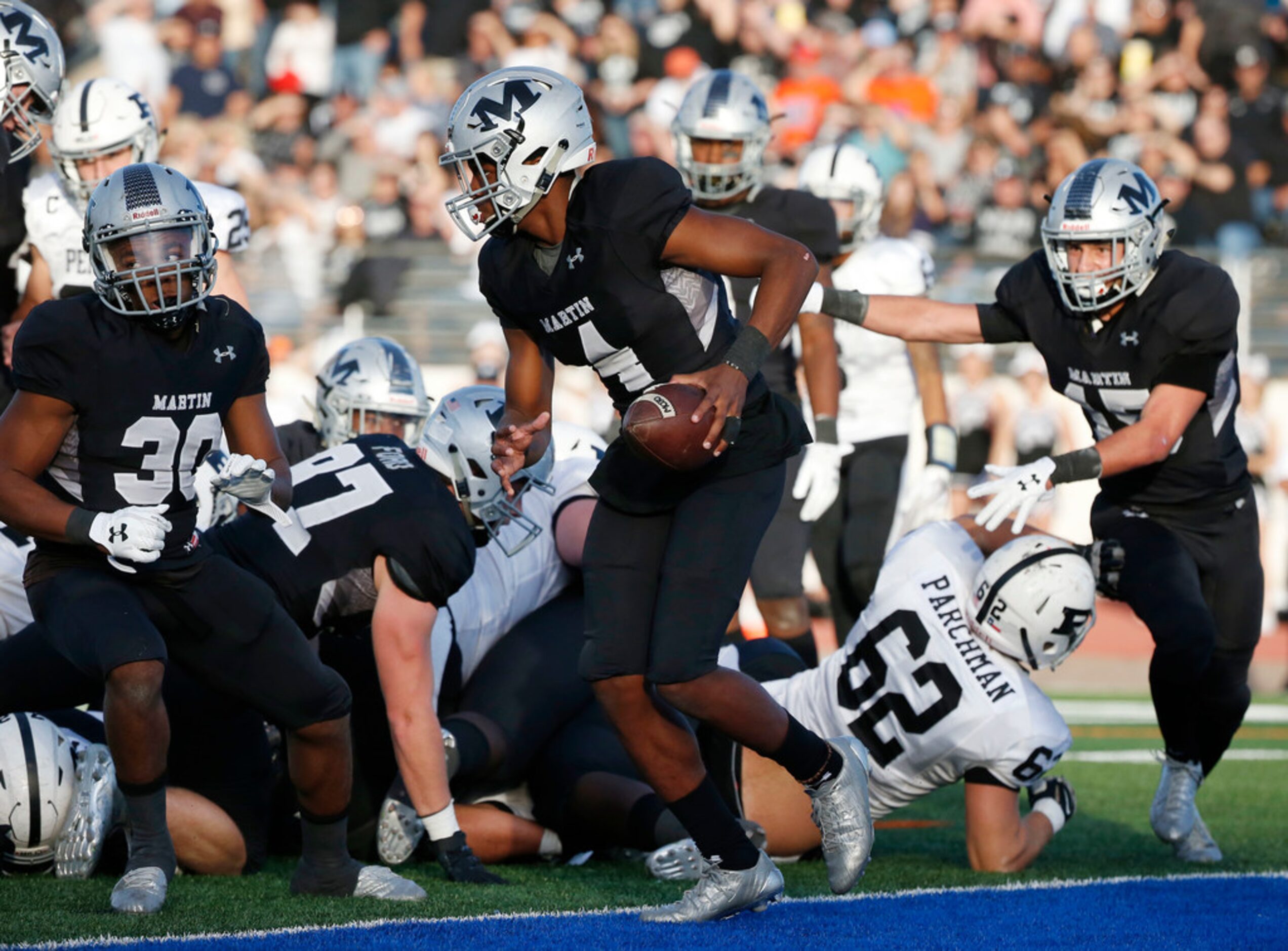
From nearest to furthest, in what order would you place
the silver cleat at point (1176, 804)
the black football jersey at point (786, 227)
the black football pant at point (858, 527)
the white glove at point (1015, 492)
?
the white glove at point (1015, 492), the silver cleat at point (1176, 804), the black football jersey at point (786, 227), the black football pant at point (858, 527)

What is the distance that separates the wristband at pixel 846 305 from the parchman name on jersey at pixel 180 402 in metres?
1.70

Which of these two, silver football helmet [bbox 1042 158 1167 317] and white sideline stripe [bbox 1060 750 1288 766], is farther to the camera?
white sideline stripe [bbox 1060 750 1288 766]

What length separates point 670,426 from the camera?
3389 millimetres

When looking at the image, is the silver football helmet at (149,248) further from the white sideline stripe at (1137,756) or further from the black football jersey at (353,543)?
the white sideline stripe at (1137,756)

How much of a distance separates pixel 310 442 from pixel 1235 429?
3.00 metres

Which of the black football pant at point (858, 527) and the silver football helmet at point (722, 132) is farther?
the black football pant at point (858, 527)

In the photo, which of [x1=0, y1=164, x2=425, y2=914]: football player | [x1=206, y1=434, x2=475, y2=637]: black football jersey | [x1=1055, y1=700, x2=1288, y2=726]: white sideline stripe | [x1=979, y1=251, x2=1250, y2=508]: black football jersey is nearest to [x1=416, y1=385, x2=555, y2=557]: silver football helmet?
[x1=206, y1=434, x2=475, y2=637]: black football jersey

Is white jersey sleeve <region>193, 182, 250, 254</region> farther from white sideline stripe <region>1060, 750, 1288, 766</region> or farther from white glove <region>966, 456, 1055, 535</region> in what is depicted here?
white sideline stripe <region>1060, 750, 1288, 766</region>

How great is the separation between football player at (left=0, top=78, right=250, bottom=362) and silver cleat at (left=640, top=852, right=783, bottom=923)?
278cm

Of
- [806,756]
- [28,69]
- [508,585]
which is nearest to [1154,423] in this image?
[806,756]

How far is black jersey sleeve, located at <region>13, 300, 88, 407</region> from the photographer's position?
3664 mm

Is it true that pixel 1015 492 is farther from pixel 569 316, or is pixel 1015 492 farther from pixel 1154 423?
pixel 569 316

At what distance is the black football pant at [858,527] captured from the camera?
21.4ft

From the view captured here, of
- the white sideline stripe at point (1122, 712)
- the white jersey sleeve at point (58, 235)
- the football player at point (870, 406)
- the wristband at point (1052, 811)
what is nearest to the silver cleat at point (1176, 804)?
the wristband at point (1052, 811)
